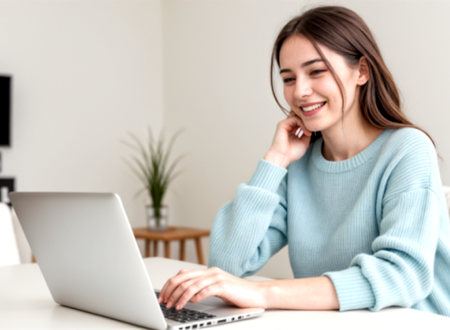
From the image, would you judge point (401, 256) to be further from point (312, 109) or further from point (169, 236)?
point (169, 236)

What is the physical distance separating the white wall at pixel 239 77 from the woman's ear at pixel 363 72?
186 centimetres

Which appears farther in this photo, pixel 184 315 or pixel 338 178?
pixel 338 178

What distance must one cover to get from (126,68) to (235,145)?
3.69 ft

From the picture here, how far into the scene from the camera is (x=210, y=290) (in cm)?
113

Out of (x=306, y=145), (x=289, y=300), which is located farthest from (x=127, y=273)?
(x=306, y=145)

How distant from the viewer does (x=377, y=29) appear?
11.8 feet

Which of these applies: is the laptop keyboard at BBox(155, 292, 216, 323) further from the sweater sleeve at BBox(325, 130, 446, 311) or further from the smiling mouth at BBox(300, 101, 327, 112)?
the smiling mouth at BBox(300, 101, 327, 112)

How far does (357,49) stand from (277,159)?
1.04ft

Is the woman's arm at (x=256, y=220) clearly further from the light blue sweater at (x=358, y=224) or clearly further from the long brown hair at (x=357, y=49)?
the long brown hair at (x=357, y=49)

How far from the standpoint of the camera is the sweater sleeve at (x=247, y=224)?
5.05 feet

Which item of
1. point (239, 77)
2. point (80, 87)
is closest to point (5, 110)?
point (80, 87)

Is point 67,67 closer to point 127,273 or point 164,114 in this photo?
point 164,114

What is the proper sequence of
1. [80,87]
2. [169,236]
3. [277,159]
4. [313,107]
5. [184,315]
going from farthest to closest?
[80,87] → [169,236] → [277,159] → [313,107] → [184,315]

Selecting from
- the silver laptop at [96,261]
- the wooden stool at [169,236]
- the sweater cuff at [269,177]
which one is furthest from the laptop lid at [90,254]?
the wooden stool at [169,236]
